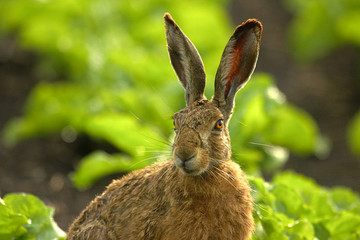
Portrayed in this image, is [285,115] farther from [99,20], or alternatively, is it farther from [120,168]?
[99,20]

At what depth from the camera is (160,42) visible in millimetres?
10945

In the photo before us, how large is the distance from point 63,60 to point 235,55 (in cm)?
642

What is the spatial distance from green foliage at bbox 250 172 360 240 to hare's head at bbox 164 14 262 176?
0.77m

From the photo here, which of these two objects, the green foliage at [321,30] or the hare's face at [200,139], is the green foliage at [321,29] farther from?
the hare's face at [200,139]

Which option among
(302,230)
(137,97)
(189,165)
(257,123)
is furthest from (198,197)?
(137,97)

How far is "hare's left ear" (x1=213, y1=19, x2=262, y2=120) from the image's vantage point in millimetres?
4262

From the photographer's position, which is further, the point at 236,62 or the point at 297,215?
the point at 297,215

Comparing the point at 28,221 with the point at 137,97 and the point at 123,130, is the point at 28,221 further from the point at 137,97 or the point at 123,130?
the point at 137,97

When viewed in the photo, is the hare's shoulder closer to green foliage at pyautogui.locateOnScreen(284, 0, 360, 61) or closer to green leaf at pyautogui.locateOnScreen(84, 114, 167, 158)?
green leaf at pyautogui.locateOnScreen(84, 114, 167, 158)

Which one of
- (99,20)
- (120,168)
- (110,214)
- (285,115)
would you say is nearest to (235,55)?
(110,214)

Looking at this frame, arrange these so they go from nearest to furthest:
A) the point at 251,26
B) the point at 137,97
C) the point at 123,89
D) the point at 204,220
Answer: the point at 204,220 < the point at 251,26 < the point at 137,97 < the point at 123,89

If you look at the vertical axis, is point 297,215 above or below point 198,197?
below

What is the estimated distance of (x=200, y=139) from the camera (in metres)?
4.04

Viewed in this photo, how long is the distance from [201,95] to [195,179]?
22.3 inches
